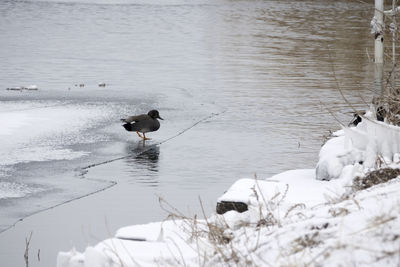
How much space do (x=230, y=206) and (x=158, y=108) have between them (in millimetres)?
8303

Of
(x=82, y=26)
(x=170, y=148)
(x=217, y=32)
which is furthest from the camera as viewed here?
(x=82, y=26)

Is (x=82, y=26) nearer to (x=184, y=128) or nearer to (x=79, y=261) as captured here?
(x=184, y=128)

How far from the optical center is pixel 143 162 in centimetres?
1136

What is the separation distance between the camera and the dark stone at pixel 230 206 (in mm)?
7496

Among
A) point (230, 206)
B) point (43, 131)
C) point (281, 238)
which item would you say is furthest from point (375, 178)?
point (43, 131)

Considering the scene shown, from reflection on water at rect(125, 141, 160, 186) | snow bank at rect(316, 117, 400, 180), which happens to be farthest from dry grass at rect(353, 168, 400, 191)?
reflection on water at rect(125, 141, 160, 186)

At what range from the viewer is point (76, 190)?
977cm

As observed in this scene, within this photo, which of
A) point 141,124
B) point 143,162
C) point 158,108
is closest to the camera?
point 143,162

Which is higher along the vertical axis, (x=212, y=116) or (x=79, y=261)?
(x=79, y=261)

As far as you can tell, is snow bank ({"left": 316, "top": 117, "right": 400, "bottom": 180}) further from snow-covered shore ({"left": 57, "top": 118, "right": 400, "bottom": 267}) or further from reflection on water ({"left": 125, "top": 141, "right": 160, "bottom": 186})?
reflection on water ({"left": 125, "top": 141, "right": 160, "bottom": 186})

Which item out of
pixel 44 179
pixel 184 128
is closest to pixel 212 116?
pixel 184 128

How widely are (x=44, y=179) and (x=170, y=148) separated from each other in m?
2.49

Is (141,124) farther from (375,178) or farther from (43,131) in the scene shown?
(375,178)

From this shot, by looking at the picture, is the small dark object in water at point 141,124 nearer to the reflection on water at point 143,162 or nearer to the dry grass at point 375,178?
the reflection on water at point 143,162
